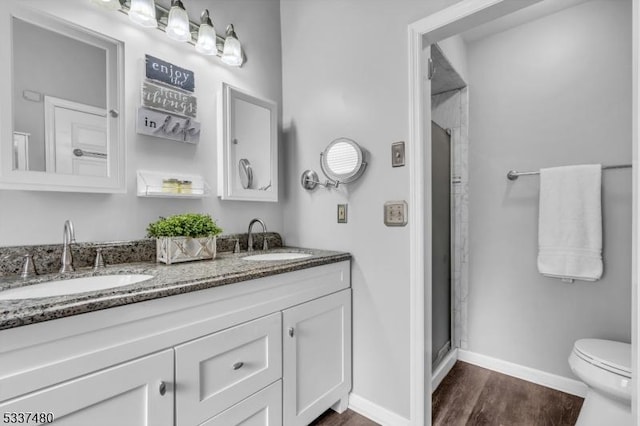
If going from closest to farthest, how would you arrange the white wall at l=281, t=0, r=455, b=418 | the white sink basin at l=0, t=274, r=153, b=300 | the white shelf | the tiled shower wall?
the white sink basin at l=0, t=274, r=153, b=300 → the white shelf → the white wall at l=281, t=0, r=455, b=418 → the tiled shower wall

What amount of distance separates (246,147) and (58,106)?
0.86m

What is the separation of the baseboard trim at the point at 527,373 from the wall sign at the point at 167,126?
2349mm

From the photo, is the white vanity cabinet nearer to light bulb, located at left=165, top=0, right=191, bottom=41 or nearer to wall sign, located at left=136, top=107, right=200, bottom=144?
wall sign, located at left=136, top=107, right=200, bottom=144

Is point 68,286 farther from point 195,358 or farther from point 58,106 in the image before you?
point 58,106

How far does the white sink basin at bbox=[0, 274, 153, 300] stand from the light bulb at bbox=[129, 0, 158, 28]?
1.14 metres

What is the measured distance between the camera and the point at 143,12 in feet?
4.51

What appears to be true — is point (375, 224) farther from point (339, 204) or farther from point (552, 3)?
point (552, 3)

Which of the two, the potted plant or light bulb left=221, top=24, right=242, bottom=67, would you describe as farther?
light bulb left=221, top=24, right=242, bottom=67

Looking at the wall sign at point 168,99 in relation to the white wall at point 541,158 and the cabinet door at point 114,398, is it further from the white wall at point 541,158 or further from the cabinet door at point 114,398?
the white wall at point 541,158

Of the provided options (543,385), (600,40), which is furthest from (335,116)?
(543,385)

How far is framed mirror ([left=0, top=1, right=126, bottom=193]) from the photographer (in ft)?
3.59

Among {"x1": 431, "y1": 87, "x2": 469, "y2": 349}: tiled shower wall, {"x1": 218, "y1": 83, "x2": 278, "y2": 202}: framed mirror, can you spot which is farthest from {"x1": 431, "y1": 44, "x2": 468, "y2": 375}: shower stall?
{"x1": 218, "y1": 83, "x2": 278, "y2": 202}: framed mirror

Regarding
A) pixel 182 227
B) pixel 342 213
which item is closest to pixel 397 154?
pixel 342 213

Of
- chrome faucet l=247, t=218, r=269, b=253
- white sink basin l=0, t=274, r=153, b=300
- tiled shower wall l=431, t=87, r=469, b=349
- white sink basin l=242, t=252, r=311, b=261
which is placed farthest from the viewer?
tiled shower wall l=431, t=87, r=469, b=349
